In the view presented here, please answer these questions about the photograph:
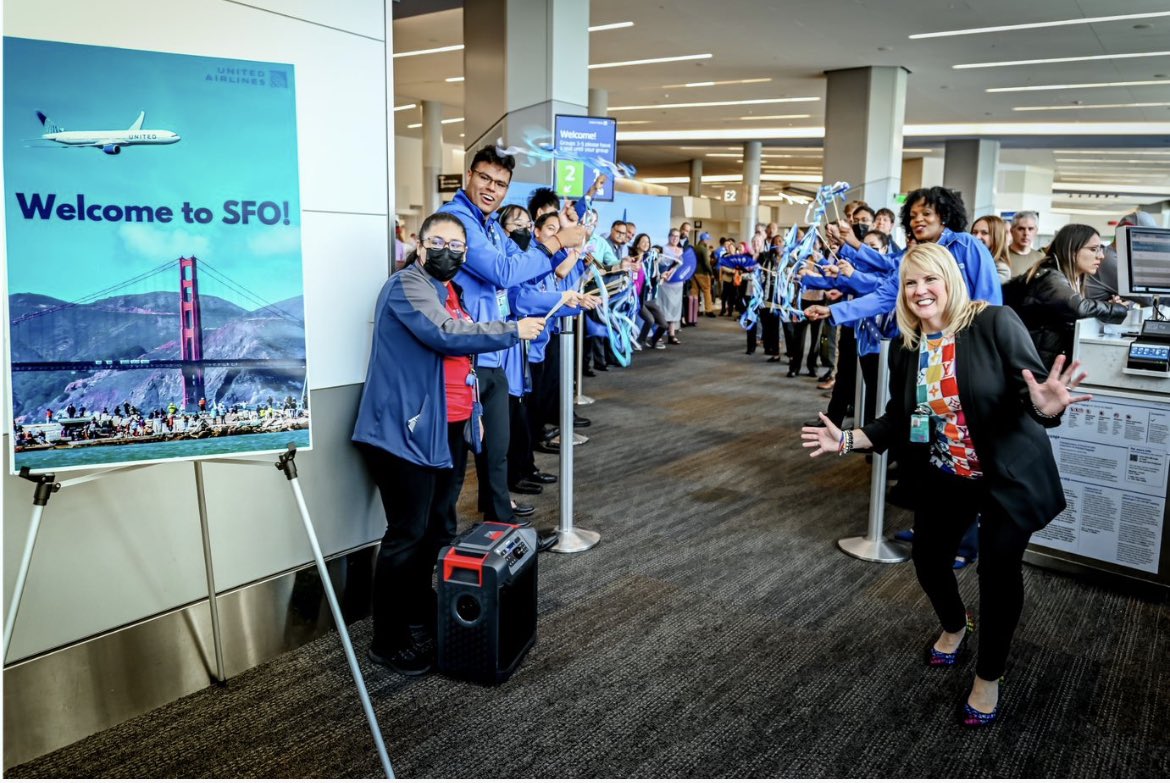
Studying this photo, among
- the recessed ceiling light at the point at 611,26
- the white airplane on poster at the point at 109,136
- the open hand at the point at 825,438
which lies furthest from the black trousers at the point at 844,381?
the recessed ceiling light at the point at 611,26

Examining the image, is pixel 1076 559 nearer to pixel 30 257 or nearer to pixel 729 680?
pixel 729 680

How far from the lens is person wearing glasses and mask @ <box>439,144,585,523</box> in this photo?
3193mm

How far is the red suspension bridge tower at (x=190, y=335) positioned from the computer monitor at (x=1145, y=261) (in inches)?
146

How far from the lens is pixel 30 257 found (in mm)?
1893

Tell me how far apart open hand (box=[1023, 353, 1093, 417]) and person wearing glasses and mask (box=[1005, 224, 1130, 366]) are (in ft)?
6.60

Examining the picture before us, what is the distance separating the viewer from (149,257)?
200 centimetres

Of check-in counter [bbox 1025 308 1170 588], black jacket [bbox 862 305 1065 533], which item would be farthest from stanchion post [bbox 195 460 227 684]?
check-in counter [bbox 1025 308 1170 588]

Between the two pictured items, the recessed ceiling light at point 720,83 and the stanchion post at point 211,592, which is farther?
the recessed ceiling light at point 720,83

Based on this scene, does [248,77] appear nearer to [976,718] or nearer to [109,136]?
[109,136]

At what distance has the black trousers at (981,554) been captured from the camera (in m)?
2.39

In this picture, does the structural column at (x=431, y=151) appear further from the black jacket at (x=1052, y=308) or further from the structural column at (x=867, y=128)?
the black jacket at (x=1052, y=308)

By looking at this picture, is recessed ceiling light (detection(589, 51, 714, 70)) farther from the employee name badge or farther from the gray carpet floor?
the employee name badge

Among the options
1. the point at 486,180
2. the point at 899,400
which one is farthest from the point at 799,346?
the point at 899,400

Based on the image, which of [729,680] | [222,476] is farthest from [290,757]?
[729,680]
